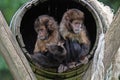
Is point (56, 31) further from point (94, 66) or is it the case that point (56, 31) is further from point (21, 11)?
point (94, 66)

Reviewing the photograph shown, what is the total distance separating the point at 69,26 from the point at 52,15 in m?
0.17

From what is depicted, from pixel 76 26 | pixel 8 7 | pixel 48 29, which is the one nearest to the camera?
pixel 76 26

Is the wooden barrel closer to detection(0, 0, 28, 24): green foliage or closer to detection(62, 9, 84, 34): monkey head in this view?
detection(62, 9, 84, 34): monkey head

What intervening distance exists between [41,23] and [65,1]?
171mm

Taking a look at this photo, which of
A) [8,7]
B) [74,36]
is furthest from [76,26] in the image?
[8,7]

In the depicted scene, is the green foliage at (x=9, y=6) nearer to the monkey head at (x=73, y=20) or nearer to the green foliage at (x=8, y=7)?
the green foliage at (x=8, y=7)

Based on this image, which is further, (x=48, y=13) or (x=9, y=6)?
(x=9, y=6)

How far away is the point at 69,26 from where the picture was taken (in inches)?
139

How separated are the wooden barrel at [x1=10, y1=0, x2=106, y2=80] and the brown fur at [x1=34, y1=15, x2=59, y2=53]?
0.05 meters

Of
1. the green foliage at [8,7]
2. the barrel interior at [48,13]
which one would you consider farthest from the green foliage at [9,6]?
the barrel interior at [48,13]

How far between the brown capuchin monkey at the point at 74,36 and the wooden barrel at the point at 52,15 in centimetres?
4

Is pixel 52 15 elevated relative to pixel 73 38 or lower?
elevated

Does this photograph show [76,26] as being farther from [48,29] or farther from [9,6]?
[9,6]

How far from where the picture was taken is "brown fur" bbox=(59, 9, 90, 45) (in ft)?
11.4
